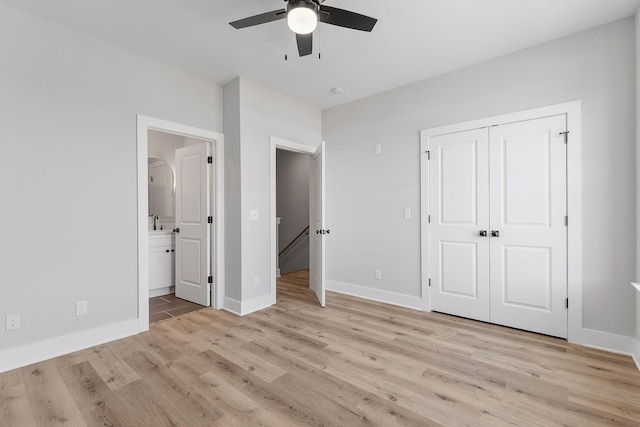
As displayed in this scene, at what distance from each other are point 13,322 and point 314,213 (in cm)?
327

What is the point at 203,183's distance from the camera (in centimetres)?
371

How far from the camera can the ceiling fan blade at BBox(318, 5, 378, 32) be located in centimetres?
188

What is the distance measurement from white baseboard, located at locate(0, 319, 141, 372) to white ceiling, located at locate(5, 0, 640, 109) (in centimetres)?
264

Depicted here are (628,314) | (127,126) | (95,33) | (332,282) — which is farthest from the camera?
(332,282)

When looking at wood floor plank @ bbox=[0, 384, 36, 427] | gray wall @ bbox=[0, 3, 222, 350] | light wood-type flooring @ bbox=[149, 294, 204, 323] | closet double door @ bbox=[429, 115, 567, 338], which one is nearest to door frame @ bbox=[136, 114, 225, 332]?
gray wall @ bbox=[0, 3, 222, 350]

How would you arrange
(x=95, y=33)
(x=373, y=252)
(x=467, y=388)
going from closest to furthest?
(x=467, y=388)
(x=95, y=33)
(x=373, y=252)

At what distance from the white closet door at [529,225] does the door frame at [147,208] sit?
3.07m

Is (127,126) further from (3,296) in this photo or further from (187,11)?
(3,296)

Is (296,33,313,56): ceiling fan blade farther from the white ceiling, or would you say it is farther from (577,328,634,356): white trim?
(577,328,634,356): white trim

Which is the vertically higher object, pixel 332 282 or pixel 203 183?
pixel 203 183

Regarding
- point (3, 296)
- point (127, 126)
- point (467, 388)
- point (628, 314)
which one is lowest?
point (467, 388)

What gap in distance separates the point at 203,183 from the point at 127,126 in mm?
1055

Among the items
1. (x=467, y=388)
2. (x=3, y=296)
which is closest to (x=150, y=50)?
(x=3, y=296)

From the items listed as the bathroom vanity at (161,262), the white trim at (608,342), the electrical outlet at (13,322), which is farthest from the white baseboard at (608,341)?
the bathroom vanity at (161,262)
